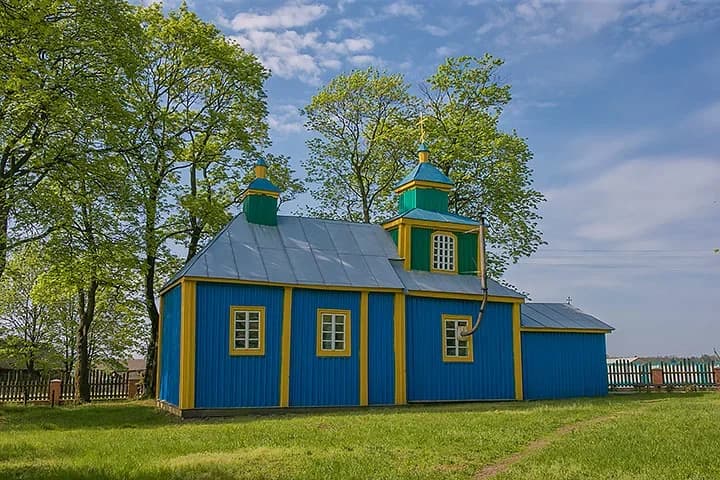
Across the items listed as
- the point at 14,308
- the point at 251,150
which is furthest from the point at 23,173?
the point at 14,308

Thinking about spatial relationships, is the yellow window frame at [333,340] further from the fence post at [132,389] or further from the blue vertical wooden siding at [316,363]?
the fence post at [132,389]

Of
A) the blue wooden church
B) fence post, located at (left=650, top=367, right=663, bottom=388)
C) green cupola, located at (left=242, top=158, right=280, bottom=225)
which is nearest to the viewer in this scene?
the blue wooden church

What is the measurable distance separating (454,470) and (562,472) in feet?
4.53

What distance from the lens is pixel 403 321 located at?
19453mm

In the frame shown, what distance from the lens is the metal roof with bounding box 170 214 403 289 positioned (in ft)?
58.9

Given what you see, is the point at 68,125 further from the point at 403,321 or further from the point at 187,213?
the point at 403,321

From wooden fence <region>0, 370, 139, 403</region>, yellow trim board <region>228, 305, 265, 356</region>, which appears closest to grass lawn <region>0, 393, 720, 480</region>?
yellow trim board <region>228, 305, 265, 356</region>

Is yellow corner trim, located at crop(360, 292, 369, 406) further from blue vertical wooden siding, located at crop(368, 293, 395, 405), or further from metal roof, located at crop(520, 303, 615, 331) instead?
metal roof, located at crop(520, 303, 615, 331)

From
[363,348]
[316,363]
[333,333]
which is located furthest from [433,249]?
[316,363]

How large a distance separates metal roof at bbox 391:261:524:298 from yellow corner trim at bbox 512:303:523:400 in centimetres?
57

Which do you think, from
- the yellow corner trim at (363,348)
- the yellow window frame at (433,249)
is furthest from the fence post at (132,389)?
the yellow window frame at (433,249)

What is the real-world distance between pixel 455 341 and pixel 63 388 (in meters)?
14.5

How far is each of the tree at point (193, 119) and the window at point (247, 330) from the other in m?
6.78

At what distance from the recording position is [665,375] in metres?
26.9
